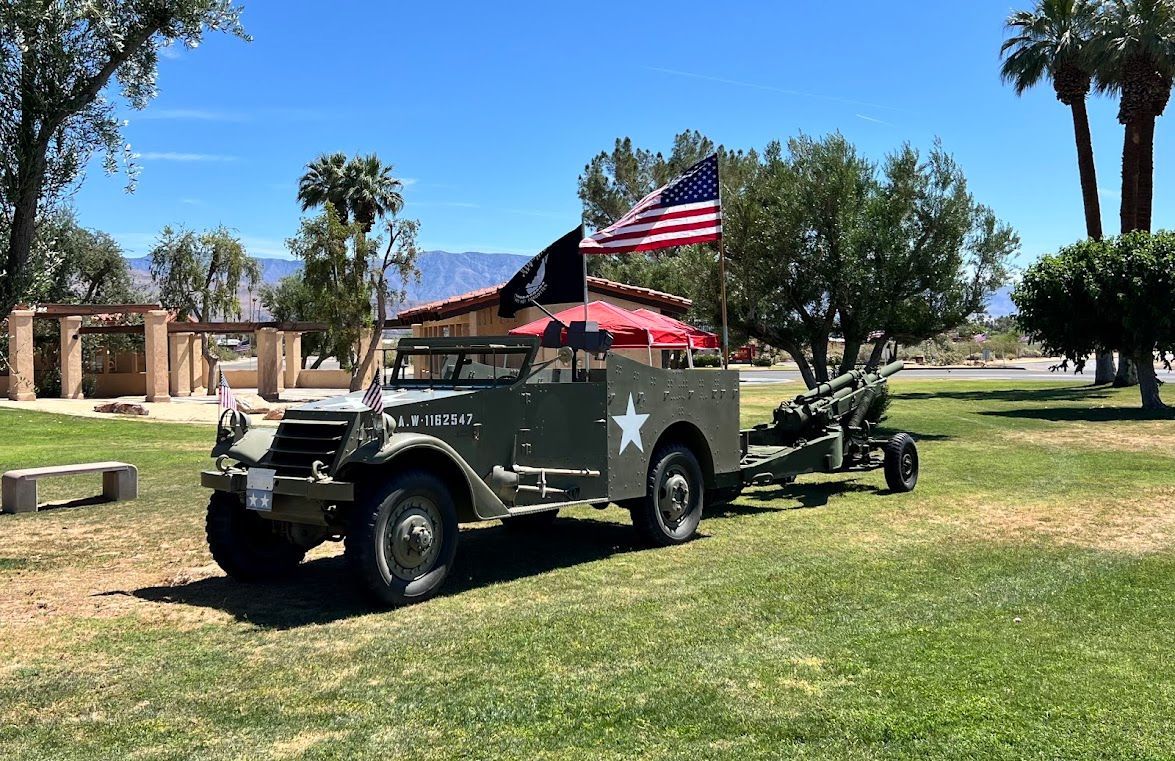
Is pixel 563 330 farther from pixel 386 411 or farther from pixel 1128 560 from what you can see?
pixel 1128 560

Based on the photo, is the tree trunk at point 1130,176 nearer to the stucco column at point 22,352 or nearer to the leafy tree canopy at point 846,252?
the leafy tree canopy at point 846,252

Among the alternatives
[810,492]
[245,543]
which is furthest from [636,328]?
[245,543]

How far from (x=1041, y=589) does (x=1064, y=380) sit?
119 ft

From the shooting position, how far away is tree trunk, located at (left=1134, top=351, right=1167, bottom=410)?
23.7 m

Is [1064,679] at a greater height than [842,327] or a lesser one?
lesser

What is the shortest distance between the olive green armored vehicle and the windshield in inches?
0.5

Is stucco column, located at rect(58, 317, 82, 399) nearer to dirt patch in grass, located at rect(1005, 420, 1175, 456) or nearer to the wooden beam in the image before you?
the wooden beam

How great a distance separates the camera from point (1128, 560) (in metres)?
7.82

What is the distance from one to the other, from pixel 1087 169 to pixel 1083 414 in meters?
12.1

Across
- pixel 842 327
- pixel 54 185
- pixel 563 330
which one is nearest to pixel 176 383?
pixel 842 327

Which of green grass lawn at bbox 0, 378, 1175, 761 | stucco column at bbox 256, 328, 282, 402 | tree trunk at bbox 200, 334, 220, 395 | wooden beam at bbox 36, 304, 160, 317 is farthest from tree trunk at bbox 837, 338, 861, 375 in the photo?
tree trunk at bbox 200, 334, 220, 395

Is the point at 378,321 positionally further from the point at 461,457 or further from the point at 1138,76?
the point at 461,457

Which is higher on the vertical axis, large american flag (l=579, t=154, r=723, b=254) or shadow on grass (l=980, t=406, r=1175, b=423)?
large american flag (l=579, t=154, r=723, b=254)

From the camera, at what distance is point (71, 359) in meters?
32.1
